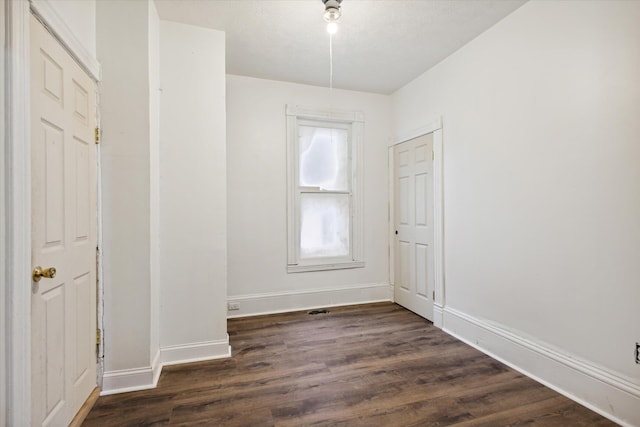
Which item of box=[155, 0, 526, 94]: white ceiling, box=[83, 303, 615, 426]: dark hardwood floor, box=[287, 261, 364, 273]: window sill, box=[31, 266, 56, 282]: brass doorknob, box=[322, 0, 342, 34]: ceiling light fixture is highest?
box=[155, 0, 526, 94]: white ceiling

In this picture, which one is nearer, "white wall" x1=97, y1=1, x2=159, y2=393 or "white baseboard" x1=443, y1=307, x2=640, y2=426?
"white baseboard" x1=443, y1=307, x2=640, y2=426

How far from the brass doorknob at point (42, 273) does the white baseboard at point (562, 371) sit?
302 cm

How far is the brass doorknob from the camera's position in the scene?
1370 mm

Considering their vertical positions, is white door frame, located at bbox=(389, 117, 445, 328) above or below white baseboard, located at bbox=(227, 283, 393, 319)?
above

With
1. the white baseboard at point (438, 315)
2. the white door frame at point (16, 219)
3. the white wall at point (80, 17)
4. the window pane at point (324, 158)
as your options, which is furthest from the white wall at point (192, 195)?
the white baseboard at point (438, 315)

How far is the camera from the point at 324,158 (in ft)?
13.0

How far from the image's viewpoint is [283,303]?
3664 millimetres

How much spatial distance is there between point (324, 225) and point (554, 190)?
244 cm

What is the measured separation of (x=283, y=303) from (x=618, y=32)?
11.8 ft

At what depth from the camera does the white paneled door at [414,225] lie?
343cm

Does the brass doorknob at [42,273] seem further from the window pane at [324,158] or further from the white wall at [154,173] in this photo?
the window pane at [324,158]

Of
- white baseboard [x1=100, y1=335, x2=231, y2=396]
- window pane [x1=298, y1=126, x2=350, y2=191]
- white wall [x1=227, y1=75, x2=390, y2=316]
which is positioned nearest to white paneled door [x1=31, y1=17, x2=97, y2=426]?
white baseboard [x1=100, y1=335, x2=231, y2=396]

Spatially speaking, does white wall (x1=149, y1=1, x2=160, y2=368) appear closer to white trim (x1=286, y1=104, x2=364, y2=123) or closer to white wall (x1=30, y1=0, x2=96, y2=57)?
white wall (x1=30, y1=0, x2=96, y2=57)

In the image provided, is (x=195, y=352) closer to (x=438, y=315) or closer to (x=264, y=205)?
(x=264, y=205)
